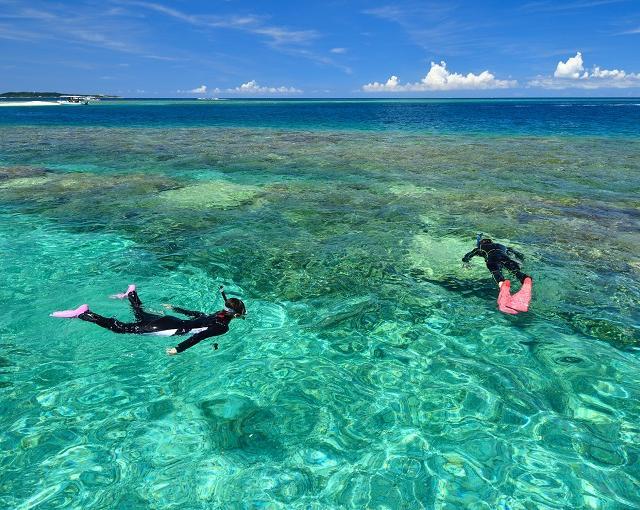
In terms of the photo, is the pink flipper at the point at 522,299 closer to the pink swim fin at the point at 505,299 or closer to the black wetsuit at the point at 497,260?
the pink swim fin at the point at 505,299

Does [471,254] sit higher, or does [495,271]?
[471,254]

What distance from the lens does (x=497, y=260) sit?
13320mm

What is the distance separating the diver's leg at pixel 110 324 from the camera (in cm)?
972

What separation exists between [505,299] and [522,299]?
440 mm

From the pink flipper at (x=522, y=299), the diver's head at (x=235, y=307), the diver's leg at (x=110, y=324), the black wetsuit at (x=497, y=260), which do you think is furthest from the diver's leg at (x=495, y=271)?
the diver's leg at (x=110, y=324)

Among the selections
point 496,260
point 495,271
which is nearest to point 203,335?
point 495,271

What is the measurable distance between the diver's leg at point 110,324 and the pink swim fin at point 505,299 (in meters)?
9.67

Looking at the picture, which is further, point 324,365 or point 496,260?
point 496,260

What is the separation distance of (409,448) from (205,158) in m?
35.8

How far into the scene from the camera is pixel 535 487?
654cm

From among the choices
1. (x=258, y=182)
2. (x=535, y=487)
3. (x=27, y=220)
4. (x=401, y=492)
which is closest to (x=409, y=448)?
(x=401, y=492)

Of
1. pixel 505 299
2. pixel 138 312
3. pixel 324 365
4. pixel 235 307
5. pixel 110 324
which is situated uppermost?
pixel 235 307

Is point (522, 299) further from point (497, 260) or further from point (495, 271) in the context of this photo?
point (497, 260)

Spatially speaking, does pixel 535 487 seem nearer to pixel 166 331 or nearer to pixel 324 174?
pixel 166 331
